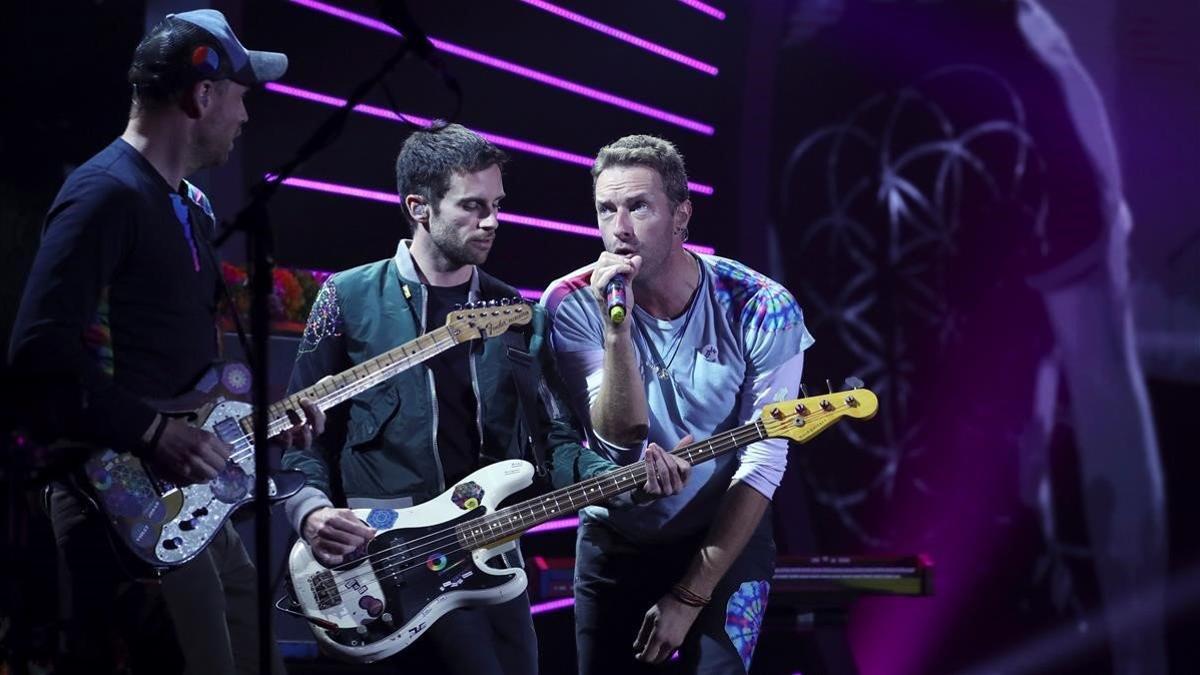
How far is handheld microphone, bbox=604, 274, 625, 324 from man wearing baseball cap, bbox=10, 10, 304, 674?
84 centimetres

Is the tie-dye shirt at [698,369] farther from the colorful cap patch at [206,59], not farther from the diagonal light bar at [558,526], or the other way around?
the diagonal light bar at [558,526]

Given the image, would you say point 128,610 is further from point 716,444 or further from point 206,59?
point 716,444

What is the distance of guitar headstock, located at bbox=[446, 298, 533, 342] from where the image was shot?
3.80m

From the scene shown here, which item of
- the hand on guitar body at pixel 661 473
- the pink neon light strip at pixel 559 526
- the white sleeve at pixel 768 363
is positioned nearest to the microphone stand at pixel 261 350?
the hand on guitar body at pixel 661 473

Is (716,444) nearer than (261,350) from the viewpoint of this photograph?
No

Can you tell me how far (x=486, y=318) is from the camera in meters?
3.84

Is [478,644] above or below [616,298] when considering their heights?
below

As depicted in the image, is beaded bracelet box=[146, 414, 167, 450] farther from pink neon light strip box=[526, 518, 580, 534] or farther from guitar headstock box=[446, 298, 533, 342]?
Result: pink neon light strip box=[526, 518, 580, 534]

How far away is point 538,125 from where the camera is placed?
5.96 metres

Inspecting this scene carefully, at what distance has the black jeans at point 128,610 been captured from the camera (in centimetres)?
309

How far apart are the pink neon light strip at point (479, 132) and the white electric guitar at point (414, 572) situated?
4.52ft

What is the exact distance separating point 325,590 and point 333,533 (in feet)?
A: 0.51

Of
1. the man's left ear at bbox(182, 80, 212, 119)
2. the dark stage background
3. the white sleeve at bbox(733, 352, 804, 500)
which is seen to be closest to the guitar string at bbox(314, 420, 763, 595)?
the white sleeve at bbox(733, 352, 804, 500)

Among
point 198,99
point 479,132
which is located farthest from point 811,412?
point 479,132
